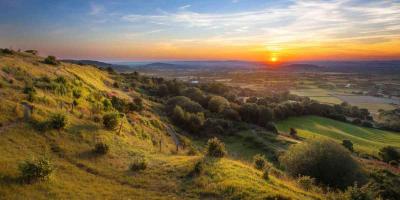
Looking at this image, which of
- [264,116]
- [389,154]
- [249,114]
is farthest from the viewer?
[249,114]

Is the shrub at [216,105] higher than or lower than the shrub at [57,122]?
lower

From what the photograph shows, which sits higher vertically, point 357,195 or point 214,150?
→ point 214,150

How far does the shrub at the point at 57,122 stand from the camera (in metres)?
25.0

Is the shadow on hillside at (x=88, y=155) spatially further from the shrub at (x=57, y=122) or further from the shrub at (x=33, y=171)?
the shrub at (x=33, y=171)

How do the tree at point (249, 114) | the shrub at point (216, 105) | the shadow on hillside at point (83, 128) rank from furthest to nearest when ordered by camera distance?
the shrub at point (216, 105)
the tree at point (249, 114)
the shadow on hillside at point (83, 128)

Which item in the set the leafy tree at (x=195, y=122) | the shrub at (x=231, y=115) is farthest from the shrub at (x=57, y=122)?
the shrub at (x=231, y=115)

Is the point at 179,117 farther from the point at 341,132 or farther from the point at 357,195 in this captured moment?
the point at 341,132

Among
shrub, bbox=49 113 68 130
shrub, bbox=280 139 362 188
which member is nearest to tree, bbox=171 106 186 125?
shrub, bbox=280 139 362 188

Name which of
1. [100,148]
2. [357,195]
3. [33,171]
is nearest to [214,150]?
[100,148]

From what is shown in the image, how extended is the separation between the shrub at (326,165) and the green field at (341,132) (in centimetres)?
5411

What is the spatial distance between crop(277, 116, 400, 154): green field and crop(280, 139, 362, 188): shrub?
54.1 meters

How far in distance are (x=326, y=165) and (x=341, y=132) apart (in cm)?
7542

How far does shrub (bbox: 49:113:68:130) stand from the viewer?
25000mm

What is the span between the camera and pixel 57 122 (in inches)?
988
